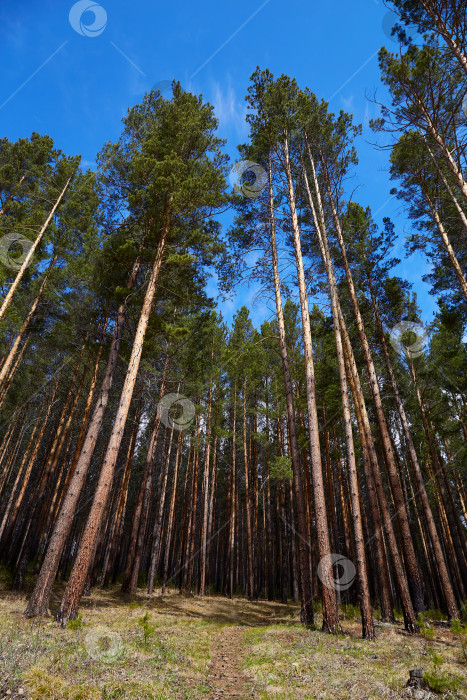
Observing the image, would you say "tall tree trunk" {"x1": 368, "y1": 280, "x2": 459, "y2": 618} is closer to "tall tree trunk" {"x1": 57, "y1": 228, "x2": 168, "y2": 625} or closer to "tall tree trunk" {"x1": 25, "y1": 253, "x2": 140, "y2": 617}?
"tall tree trunk" {"x1": 57, "y1": 228, "x2": 168, "y2": 625}

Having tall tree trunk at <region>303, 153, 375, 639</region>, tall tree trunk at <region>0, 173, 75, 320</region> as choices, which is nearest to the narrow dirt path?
tall tree trunk at <region>303, 153, 375, 639</region>

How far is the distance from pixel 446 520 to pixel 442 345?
13.5 m

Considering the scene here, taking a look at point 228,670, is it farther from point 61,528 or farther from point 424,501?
point 424,501

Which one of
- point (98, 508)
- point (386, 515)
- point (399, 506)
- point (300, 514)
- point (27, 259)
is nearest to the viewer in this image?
point (98, 508)

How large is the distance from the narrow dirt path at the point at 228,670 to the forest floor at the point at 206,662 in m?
0.02

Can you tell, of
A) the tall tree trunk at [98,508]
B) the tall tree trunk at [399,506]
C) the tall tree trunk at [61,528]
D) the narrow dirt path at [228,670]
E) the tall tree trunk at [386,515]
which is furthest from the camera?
the tall tree trunk at [399,506]

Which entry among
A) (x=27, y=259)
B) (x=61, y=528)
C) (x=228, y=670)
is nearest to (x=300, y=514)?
(x=228, y=670)

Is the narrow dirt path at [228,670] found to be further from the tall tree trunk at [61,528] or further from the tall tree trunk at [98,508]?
the tall tree trunk at [61,528]

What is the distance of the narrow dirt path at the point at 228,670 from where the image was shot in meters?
4.54

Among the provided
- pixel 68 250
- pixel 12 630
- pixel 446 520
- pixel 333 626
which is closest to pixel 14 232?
pixel 68 250

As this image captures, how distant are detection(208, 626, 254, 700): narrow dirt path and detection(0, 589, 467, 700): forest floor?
0.02 meters

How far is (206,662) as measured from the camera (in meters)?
5.86

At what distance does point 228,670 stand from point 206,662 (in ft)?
1.35

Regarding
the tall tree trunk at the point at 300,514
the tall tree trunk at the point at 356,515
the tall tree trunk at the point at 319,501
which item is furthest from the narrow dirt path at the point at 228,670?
the tall tree trunk at the point at 356,515
